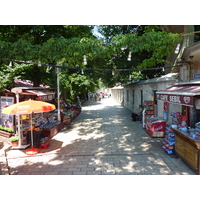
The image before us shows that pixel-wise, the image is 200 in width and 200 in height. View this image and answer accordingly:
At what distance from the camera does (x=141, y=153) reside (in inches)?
251

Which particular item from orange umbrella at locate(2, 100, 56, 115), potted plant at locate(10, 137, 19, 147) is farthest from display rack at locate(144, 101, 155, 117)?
potted plant at locate(10, 137, 19, 147)

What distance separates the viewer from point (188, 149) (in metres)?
5.17

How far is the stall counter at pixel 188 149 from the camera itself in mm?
4660

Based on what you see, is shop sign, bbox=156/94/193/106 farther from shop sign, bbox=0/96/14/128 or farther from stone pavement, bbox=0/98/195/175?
shop sign, bbox=0/96/14/128

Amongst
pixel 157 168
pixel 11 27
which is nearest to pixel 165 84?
pixel 157 168

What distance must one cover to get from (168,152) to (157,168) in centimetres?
137

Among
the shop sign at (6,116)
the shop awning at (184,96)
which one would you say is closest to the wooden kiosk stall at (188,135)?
the shop awning at (184,96)

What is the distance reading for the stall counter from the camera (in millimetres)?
4660

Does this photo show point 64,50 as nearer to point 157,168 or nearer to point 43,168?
point 43,168

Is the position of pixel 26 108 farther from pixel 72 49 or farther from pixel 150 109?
pixel 150 109

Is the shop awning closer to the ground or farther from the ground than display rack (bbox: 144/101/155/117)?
farther from the ground

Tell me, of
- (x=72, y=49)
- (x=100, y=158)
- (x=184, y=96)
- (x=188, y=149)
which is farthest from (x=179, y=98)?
(x=72, y=49)

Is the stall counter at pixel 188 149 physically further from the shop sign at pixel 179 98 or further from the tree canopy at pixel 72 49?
the tree canopy at pixel 72 49

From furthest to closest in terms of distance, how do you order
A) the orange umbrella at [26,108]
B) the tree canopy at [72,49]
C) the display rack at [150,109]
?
1. the display rack at [150,109]
2. the tree canopy at [72,49]
3. the orange umbrella at [26,108]
